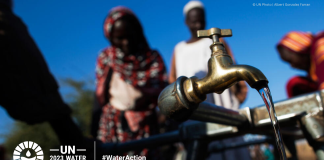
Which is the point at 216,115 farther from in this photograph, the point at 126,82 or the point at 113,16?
the point at 113,16

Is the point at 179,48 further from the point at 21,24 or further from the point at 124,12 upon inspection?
the point at 21,24

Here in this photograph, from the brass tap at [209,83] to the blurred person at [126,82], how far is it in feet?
4.34

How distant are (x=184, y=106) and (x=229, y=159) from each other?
1.41m

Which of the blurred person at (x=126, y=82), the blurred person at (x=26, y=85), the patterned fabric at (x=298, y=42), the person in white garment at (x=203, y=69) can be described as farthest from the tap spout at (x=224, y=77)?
the patterned fabric at (x=298, y=42)

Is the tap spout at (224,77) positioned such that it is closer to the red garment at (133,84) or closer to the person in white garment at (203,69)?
the person in white garment at (203,69)

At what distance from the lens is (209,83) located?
1.70ft

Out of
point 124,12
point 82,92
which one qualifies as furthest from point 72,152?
point 82,92

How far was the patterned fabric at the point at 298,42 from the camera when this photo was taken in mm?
2111

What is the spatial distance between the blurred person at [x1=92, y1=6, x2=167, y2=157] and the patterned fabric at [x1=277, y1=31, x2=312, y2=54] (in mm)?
1190

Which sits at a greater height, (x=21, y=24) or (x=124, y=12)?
(x=124, y=12)

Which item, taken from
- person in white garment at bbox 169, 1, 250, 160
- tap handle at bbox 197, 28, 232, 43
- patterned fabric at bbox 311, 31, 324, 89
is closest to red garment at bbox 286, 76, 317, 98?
person in white garment at bbox 169, 1, 250, 160

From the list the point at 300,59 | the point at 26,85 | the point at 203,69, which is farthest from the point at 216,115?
the point at 300,59

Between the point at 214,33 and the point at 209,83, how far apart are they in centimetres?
12

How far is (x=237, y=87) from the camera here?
1.77m
